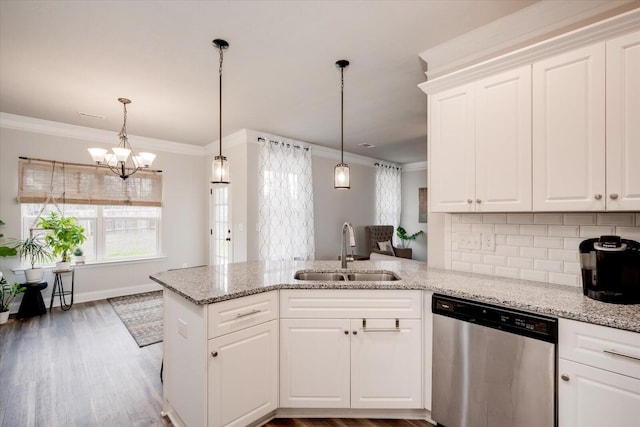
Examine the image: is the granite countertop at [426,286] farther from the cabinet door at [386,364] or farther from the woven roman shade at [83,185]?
the woven roman shade at [83,185]

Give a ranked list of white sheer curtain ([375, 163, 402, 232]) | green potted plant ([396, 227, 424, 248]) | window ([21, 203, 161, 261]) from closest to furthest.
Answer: window ([21, 203, 161, 261]) → white sheer curtain ([375, 163, 402, 232]) → green potted plant ([396, 227, 424, 248])

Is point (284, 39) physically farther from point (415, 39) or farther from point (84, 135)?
point (84, 135)

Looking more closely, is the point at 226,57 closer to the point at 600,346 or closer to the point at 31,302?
the point at 600,346

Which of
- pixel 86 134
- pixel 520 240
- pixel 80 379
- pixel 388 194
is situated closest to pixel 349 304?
pixel 520 240

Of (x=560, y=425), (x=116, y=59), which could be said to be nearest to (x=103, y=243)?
(x=116, y=59)

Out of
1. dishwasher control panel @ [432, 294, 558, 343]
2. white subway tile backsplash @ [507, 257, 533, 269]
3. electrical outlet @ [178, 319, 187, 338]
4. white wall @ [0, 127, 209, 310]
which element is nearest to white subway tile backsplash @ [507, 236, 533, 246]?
white subway tile backsplash @ [507, 257, 533, 269]

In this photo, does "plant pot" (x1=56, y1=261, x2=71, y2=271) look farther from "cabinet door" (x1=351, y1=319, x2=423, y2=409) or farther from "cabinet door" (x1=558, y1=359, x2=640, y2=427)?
"cabinet door" (x1=558, y1=359, x2=640, y2=427)

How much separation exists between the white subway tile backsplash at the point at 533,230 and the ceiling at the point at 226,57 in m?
1.43

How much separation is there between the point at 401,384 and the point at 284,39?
Answer: 2573 millimetres

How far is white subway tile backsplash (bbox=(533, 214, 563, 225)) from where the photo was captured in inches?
76.3

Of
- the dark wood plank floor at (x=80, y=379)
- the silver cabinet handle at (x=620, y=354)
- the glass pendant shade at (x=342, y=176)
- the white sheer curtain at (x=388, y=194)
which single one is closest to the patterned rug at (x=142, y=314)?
the dark wood plank floor at (x=80, y=379)

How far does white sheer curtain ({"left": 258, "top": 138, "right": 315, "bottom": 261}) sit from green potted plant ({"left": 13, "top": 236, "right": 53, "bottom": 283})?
9.59 ft

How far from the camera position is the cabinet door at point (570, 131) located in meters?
1.61

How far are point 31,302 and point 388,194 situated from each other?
644cm
